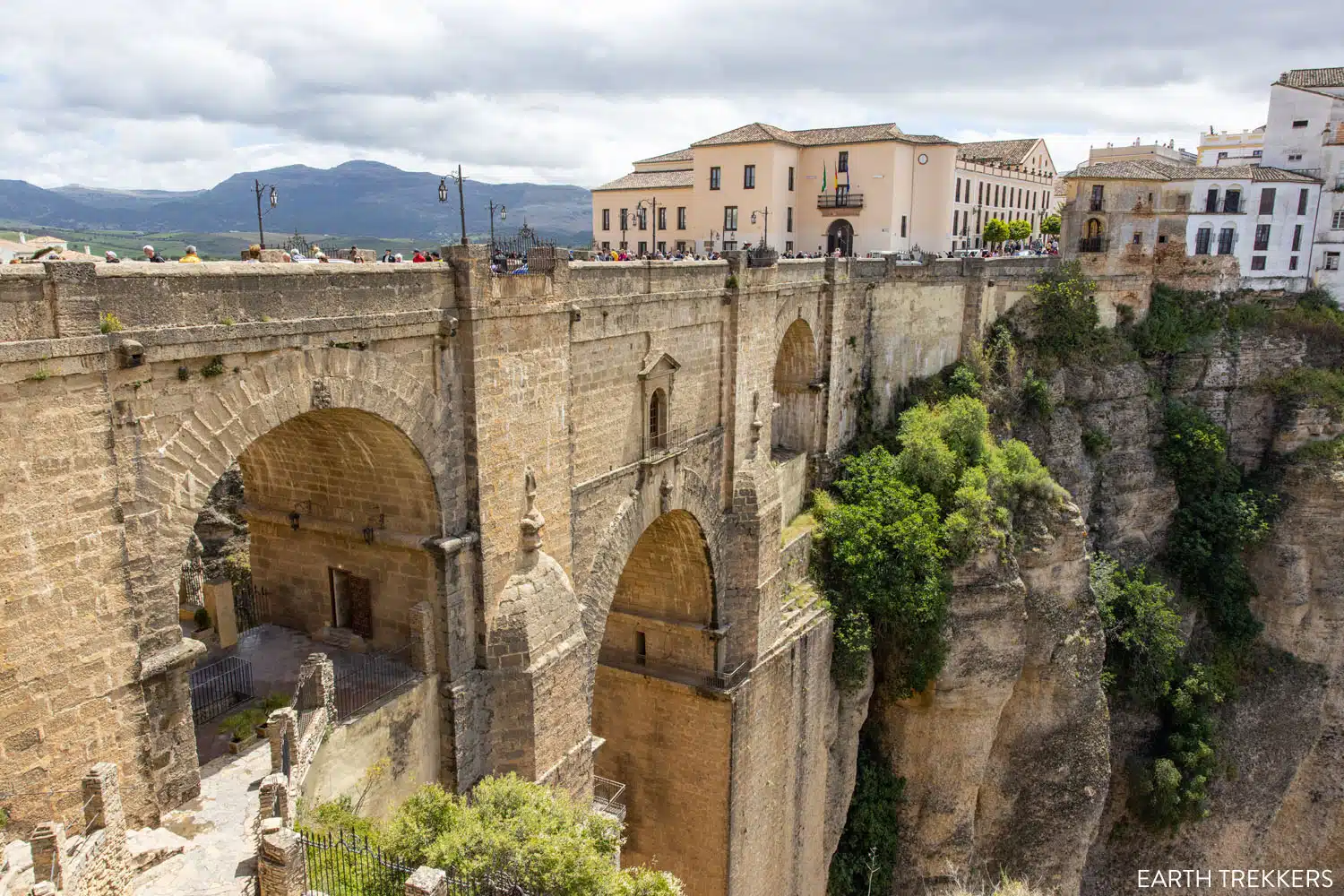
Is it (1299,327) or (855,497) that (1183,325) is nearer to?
(1299,327)

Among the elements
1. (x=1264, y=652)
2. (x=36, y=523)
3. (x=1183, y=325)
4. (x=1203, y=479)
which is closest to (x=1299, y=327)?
(x=1183, y=325)

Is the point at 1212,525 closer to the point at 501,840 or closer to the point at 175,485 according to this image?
the point at 501,840

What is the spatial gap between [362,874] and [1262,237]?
40.5 metres

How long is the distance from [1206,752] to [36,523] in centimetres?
3333

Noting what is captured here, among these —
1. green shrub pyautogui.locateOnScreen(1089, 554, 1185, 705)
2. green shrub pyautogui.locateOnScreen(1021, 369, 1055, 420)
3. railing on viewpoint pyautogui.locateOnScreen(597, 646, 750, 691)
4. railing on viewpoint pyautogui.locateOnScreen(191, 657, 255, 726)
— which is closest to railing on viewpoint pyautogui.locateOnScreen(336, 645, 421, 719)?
railing on viewpoint pyautogui.locateOnScreen(191, 657, 255, 726)

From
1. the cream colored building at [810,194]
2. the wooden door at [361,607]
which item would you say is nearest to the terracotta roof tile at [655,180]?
the cream colored building at [810,194]

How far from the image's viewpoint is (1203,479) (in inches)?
1345

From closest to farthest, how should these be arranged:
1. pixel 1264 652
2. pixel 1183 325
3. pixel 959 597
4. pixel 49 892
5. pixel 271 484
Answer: pixel 49 892 < pixel 271 484 < pixel 959 597 < pixel 1264 652 < pixel 1183 325

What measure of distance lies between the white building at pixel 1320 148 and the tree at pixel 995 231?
35.9ft

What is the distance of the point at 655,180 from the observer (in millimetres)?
45031

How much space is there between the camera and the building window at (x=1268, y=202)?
37.0 m

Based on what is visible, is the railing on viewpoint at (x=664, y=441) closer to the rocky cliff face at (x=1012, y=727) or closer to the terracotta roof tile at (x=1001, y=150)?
the rocky cliff face at (x=1012, y=727)

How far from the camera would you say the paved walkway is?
8.34 metres

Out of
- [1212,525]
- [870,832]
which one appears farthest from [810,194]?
[870,832]
